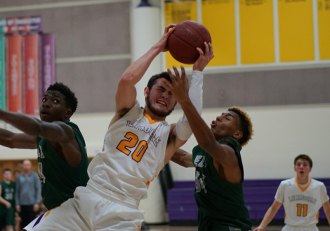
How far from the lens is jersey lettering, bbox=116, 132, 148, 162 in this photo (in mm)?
3998

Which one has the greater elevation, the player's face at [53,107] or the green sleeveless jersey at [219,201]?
the player's face at [53,107]

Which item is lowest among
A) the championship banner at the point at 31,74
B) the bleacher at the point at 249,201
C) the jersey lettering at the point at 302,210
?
the bleacher at the point at 249,201

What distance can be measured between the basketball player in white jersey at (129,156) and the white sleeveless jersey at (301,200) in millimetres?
3448

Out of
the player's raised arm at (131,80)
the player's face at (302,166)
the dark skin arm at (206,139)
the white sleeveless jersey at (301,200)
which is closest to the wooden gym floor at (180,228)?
the white sleeveless jersey at (301,200)

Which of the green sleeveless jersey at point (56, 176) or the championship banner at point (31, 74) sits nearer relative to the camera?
the green sleeveless jersey at point (56, 176)

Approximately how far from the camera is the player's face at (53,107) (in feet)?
14.3

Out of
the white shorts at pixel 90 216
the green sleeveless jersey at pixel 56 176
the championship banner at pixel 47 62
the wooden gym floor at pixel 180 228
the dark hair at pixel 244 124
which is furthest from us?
the championship banner at pixel 47 62

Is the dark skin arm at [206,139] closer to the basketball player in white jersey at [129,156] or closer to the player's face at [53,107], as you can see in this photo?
the basketball player in white jersey at [129,156]

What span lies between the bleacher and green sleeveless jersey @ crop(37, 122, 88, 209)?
896 cm

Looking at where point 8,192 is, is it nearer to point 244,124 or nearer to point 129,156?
point 244,124

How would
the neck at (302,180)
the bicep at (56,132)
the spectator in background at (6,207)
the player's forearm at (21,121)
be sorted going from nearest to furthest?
Answer: 1. the player's forearm at (21,121)
2. the bicep at (56,132)
3. the neck at (302,180)
4. the spectator in background at (6,207)

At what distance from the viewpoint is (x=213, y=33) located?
538 inches

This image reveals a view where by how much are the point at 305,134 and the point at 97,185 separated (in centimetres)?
1001

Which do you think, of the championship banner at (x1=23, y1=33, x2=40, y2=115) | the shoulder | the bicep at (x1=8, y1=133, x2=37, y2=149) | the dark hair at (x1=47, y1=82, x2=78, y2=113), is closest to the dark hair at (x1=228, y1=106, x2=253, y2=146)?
the shoulder
